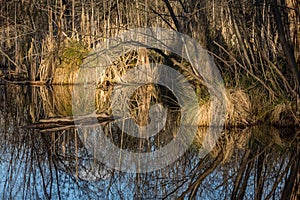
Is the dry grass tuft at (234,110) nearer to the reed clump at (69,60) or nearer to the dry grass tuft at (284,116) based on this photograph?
the dry grass tuft at (284,116)

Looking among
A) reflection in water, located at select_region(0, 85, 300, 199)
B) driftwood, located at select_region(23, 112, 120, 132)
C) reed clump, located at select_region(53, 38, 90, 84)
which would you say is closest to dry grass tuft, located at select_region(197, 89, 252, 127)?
reflection in water, located at select_region(0, 85, 300, 199)

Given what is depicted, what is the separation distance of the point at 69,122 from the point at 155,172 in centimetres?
273

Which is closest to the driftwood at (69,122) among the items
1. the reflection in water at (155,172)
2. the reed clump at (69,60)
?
the reflection in water at (155,172)

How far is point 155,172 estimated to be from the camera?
5457 mm

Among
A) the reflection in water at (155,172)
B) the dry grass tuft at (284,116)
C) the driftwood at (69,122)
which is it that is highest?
the dry grass tuft at (284,116)

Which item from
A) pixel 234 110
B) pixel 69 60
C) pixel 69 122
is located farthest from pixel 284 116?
pixel 69 60

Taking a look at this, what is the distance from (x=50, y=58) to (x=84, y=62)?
1538 millimetres

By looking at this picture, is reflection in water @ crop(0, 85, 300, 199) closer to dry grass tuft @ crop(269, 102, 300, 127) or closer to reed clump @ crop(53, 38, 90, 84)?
dry grass tuft @ crop(269, 102, 300, 127)

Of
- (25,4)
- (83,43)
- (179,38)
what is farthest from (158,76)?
(25,4)

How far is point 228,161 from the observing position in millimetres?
5723

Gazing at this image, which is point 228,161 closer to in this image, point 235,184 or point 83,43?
point 235,184

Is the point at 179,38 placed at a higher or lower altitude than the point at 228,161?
higher

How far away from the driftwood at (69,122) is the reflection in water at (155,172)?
0.72 feet

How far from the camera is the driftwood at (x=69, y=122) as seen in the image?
777cm
